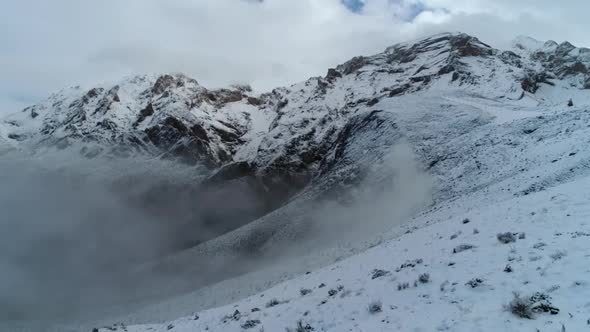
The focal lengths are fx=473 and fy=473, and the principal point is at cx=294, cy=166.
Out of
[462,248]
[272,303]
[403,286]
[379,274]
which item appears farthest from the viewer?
[272,303]

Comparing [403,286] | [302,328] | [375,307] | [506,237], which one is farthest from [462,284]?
[302,328]

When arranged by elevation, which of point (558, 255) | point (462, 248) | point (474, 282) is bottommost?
point (474, 282)

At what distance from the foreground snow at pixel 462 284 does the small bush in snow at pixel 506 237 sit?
0.20m

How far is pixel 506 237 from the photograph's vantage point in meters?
16.3

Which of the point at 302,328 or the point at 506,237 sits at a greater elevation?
the point at 506,237

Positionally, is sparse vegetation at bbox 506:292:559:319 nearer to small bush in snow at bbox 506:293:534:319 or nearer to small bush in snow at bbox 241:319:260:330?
small bush in snow at bbox 506:293:534:319

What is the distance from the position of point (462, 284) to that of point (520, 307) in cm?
274

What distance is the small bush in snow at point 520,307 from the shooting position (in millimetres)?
10283

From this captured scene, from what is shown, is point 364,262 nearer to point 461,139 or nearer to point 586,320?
point 586,320

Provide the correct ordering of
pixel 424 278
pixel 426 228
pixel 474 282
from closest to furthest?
pixel 474 282 < pixel 424 278 < pixel 426 228

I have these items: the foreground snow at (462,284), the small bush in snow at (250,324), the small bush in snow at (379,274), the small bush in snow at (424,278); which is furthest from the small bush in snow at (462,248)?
the small bush in snow at (250,324)

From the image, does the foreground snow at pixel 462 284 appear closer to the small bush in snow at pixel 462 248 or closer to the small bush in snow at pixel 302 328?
the small bush in snow at pixel 302 328

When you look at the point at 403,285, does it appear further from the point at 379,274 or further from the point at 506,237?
the point at 506,237

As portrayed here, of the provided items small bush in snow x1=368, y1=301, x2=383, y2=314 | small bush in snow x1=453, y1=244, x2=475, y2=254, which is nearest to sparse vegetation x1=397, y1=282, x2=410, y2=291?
small bush in snow x1=368, y1=301, x2=383, y2=314
